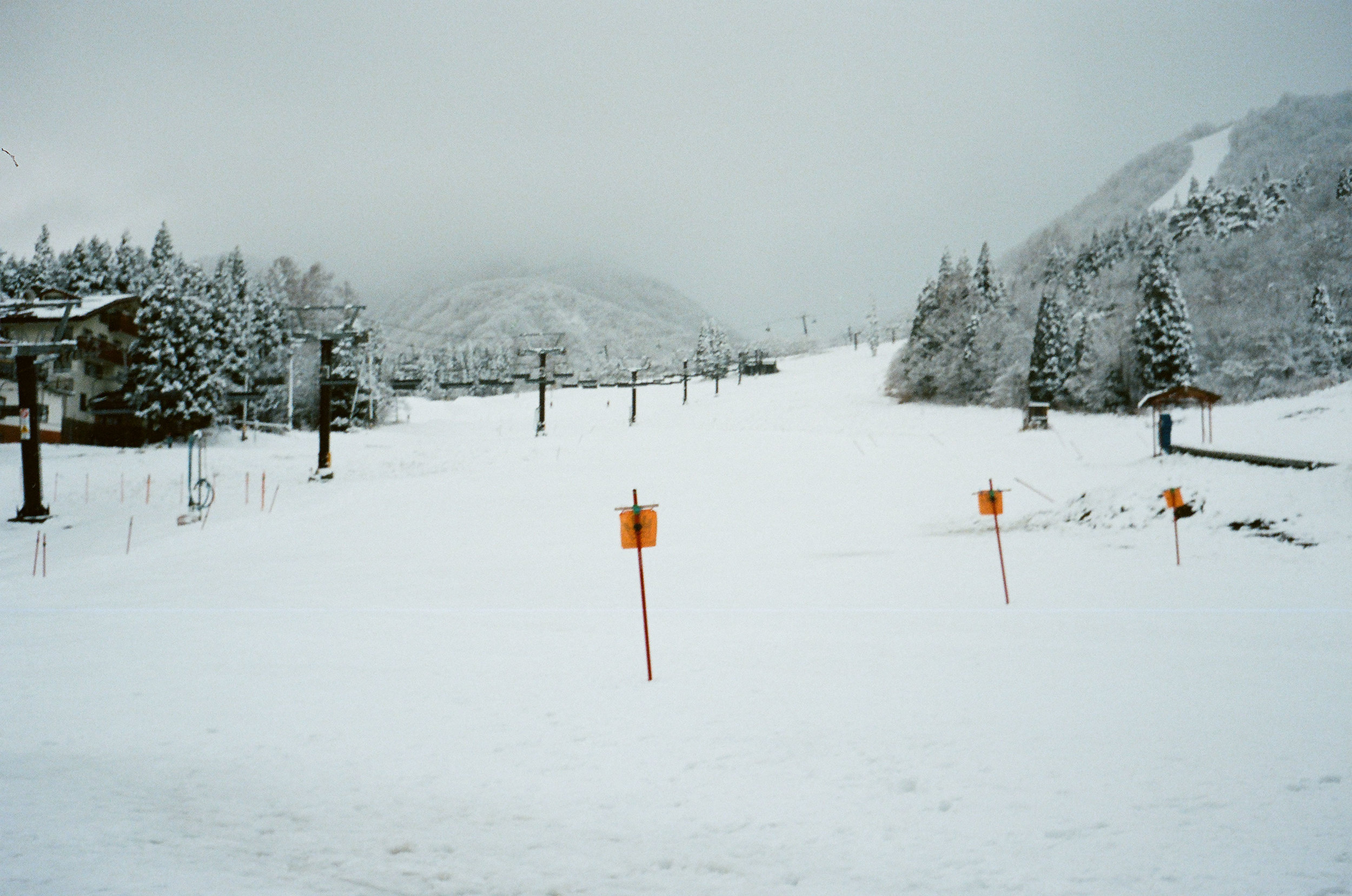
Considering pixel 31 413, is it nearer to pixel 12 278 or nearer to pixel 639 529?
pixel 639 529

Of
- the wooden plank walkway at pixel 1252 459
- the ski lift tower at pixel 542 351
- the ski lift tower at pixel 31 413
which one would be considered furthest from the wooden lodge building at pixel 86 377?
the wooden plank walkway at pixel 1252 459

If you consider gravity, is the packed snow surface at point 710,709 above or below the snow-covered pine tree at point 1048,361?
below

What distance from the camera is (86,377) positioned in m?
Result: 48.3

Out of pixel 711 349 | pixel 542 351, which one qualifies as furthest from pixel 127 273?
pixel 711 349

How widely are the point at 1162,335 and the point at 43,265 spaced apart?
10647cm

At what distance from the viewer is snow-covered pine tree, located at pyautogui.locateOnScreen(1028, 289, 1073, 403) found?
5575cm

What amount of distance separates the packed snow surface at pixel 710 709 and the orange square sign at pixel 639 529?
143 centimetres

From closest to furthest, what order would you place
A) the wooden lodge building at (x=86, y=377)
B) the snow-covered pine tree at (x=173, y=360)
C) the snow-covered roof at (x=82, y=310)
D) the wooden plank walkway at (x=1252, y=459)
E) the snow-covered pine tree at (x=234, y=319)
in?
the wooden plank walkway at (x=1252, y=459)
the snow-covered roof at (x=82, y=310)
the snow-covered pine tree at (x=173, y=360)
the wooden lodge building at (x=86, y=377)
the snow-covered pine tree at (x=234, y=319)

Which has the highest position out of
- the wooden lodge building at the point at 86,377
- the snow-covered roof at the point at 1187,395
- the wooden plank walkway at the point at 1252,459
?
the wooden lodge building at the point at 86,377

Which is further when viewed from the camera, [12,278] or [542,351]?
[12,278]

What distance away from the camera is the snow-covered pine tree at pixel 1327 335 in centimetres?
5125

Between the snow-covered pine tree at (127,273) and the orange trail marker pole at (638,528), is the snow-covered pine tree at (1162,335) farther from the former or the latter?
the snow-covered pine tree at (127,273)

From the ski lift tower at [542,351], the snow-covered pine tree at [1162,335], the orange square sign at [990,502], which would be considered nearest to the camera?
the orange square sign at [990,502]

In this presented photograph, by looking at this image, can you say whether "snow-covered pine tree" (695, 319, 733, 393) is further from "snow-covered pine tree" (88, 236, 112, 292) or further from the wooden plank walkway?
the wooden plank walkway
